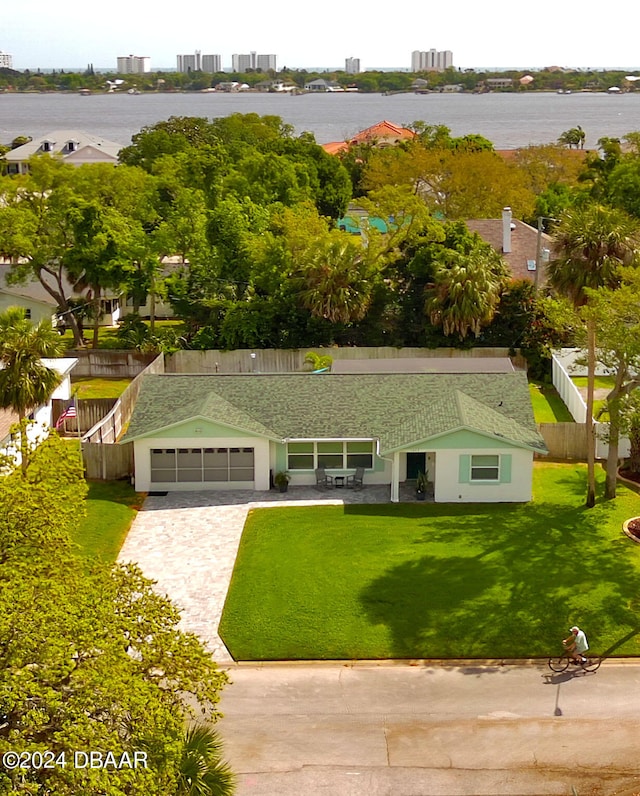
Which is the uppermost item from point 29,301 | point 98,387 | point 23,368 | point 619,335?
point 619,335

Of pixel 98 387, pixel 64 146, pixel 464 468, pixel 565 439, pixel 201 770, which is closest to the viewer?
pixel 201 770

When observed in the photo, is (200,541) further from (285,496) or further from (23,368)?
(23,368)

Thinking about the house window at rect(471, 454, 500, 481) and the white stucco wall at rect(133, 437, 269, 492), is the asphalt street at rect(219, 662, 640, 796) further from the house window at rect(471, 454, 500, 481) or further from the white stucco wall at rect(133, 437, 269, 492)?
the white stucco wall at rect(133, 437, 269, 492)

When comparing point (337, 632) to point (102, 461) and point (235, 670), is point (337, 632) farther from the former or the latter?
point (102, 461)

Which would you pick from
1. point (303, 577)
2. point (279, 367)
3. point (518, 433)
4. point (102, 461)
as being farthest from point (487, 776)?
point (279, 367)

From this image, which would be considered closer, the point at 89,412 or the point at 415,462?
the point at 415,462

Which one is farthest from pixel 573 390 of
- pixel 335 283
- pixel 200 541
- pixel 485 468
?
pixel 200 541
